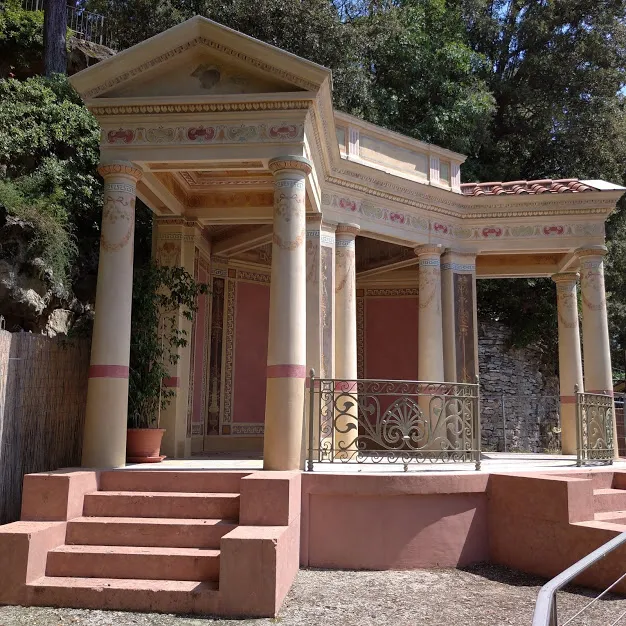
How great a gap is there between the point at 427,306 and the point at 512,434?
29.7 feet

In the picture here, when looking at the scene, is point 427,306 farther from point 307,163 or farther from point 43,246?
point 43,246

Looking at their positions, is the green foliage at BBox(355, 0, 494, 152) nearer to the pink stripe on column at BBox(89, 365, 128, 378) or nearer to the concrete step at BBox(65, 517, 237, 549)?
the pink stripe on column at BBox(89, 365, 128, 378)

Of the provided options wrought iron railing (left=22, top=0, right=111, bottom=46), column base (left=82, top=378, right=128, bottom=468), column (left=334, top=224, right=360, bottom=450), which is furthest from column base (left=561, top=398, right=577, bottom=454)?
wrought iron railing (left=22, top=0, right=111, bottom=46)

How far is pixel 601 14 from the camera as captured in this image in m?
20.3

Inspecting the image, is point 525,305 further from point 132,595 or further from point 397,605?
point 132,595

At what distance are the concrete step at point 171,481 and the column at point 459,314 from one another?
5892 millimetres

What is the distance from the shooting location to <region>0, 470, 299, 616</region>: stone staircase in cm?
508

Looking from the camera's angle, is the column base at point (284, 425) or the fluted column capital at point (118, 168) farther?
the fluted column capital at point (118, 168)

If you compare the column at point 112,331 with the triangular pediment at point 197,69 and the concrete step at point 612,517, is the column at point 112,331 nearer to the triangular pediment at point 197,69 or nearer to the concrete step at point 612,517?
the triangular pediment at point 197,69

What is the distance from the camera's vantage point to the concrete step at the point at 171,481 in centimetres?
650

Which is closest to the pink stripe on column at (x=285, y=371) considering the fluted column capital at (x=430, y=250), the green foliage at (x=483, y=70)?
the fluted column capital at (x=430, y=250)

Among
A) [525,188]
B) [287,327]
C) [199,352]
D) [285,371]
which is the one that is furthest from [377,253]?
[285,371]

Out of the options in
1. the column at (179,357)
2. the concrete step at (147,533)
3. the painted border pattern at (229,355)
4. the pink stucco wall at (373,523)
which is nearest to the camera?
the concrete step at (147,533)

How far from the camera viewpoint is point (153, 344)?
338 inches
